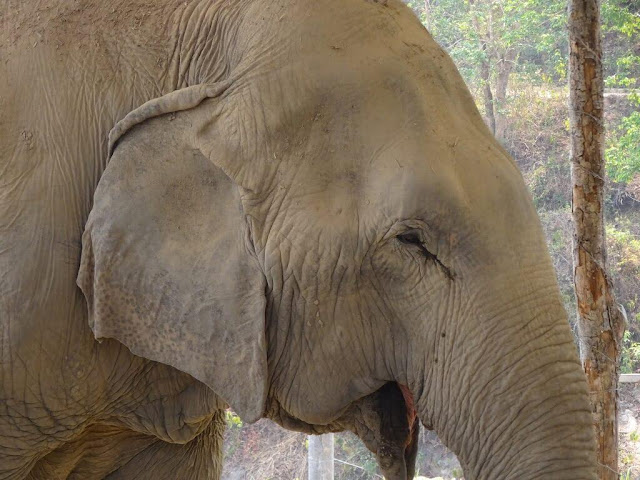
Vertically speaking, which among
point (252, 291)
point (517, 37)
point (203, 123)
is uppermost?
point (203, 123)

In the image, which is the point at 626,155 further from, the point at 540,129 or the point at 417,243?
the point at 417,243

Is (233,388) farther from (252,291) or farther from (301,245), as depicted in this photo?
(301,245)

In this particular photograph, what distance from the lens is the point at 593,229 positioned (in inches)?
164

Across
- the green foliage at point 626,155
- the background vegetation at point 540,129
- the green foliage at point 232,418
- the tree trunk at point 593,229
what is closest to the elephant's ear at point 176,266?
the green foliage at point 232,418

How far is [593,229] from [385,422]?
8.26ft

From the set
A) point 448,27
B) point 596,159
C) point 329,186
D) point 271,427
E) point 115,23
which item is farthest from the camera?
point 448,27

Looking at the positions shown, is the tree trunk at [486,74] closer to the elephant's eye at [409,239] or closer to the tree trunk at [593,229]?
the tree trunk at [593,229]

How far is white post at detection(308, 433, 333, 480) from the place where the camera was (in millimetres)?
4938

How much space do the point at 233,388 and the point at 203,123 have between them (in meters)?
0.54

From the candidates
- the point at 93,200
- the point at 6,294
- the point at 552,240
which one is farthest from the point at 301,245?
the point at 552,240

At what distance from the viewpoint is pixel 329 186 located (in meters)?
1.80

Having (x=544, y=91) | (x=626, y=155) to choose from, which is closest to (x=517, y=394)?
(x=626, y=155)

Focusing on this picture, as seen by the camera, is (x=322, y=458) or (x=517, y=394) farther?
(x=322, y=458)

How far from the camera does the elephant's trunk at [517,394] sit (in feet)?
5.38
